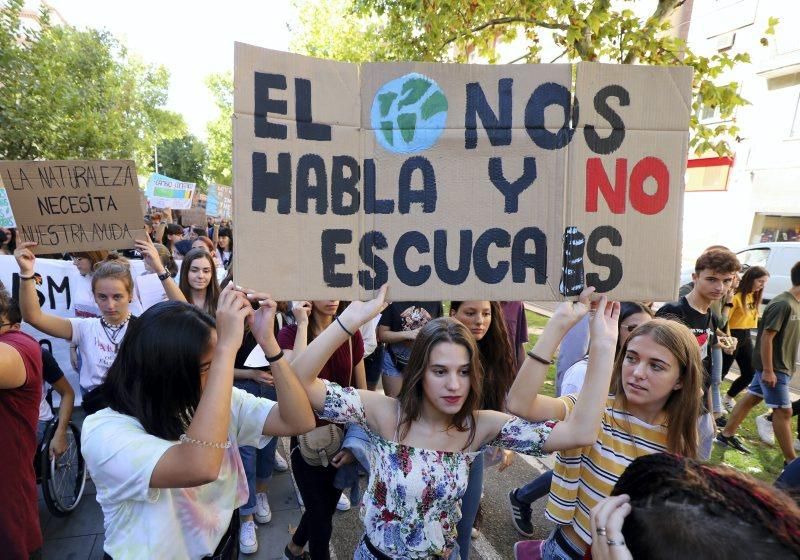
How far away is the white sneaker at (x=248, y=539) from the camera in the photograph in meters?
2.95

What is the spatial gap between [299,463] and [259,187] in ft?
5.49

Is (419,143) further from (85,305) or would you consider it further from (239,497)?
(85,305)

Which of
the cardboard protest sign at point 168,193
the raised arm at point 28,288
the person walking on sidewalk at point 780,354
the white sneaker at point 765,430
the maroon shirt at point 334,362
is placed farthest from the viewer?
the cardboard protest sign at point 168,193

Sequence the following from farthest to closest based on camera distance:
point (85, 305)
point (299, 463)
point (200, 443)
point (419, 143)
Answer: point (85, 305), point (299, 463), point (419, 143), point (200, 443)

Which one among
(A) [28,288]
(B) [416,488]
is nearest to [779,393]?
(B) [416,488]

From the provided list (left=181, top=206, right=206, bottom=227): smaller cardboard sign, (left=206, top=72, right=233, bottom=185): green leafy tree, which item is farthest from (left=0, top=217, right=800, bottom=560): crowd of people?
(left=206, top=72, right=233, bottom=185): green leafy tree

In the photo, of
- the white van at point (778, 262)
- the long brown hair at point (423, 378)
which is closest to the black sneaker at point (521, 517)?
the long brown hair at point (423, 378)

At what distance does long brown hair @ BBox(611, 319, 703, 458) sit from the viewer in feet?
→ 6.12

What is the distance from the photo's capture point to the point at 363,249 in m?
1.71

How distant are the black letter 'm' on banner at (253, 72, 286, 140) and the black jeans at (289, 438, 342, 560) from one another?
5.87ft

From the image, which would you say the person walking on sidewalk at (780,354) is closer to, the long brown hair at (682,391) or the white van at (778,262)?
the long brown hair at (682,391)

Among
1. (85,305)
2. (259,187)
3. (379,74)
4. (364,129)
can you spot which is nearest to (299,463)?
(259,187)

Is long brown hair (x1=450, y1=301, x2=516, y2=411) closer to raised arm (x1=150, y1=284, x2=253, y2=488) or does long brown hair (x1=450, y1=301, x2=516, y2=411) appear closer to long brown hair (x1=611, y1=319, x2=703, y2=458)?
long brown hair (x1=611, y1=319, x2=703, y2=458)

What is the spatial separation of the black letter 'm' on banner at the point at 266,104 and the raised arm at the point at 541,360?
126cm
